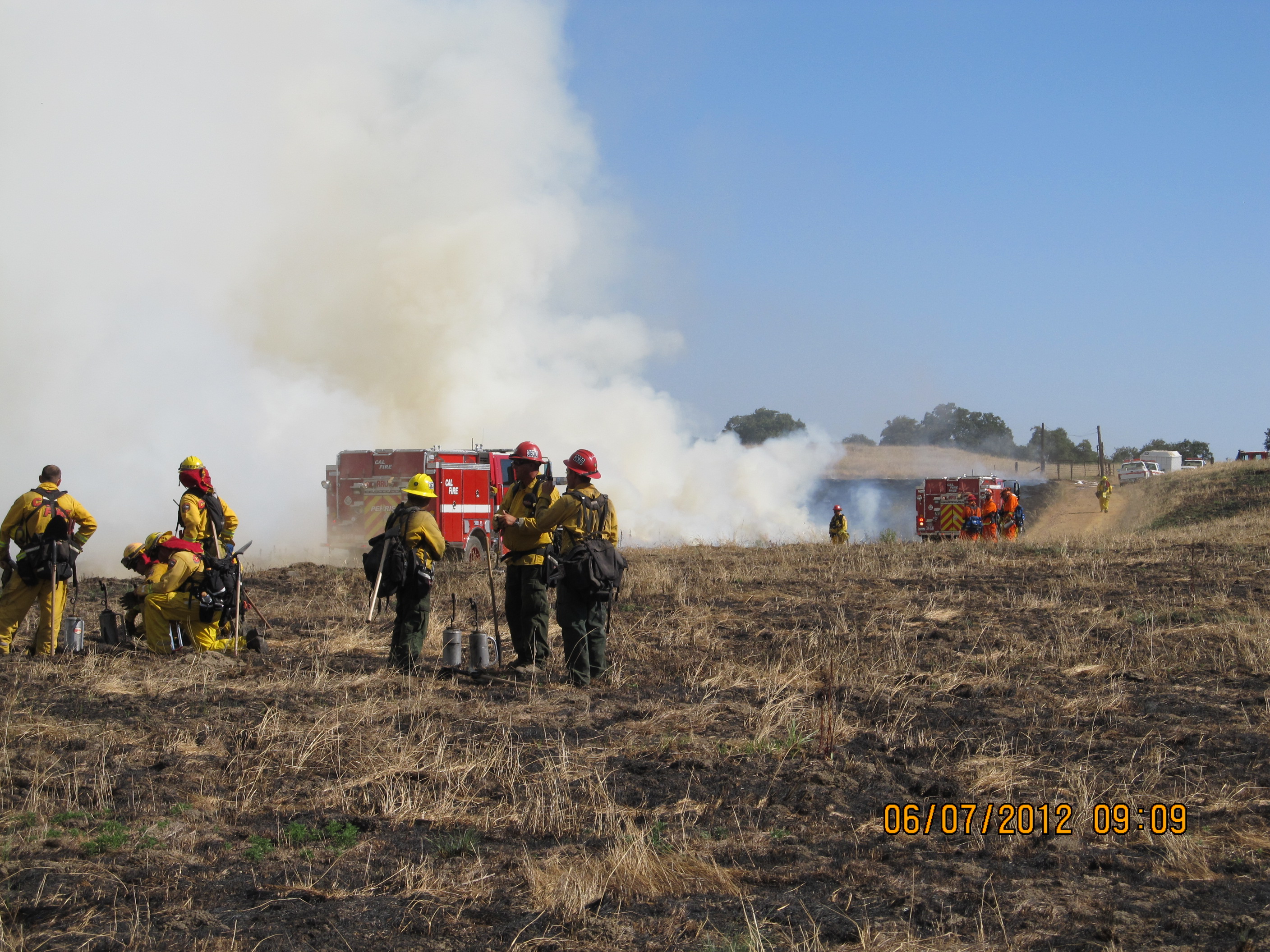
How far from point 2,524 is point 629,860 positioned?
24.2 ft

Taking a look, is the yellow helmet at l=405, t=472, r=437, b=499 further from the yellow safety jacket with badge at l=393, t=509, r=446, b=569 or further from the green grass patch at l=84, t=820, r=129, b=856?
the green grass patch at l=84, t=820, r=129, b=856

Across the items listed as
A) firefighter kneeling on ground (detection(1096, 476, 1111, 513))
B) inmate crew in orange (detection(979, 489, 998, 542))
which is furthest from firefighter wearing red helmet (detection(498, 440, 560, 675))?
firefighter kneeling on ground (detection(1096, 476, 1111, 513))

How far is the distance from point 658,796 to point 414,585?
3.51 m

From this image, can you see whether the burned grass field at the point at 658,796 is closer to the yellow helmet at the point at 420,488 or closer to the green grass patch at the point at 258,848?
the green grass patch at the point at 258,848

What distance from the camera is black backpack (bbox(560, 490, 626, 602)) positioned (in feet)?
24.8

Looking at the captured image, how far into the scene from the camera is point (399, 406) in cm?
3388

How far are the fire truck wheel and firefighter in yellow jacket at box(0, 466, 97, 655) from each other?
9.65 meters

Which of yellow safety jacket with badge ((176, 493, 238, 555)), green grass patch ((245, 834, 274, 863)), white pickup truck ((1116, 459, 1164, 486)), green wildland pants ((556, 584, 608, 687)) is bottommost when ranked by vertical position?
green grass patch ((245, 834, 274, 863))

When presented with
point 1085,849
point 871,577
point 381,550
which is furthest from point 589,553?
point 871,577

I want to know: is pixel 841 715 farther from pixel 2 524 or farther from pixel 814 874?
pixel 2 524

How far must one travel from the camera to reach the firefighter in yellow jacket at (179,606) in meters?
8.98

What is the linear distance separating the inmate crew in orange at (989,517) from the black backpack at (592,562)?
19193mm

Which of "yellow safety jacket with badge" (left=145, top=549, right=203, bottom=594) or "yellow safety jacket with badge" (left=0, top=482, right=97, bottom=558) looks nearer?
"yellow safety jacket with badge" (left=0, top=482, right=97, bottom=558)
